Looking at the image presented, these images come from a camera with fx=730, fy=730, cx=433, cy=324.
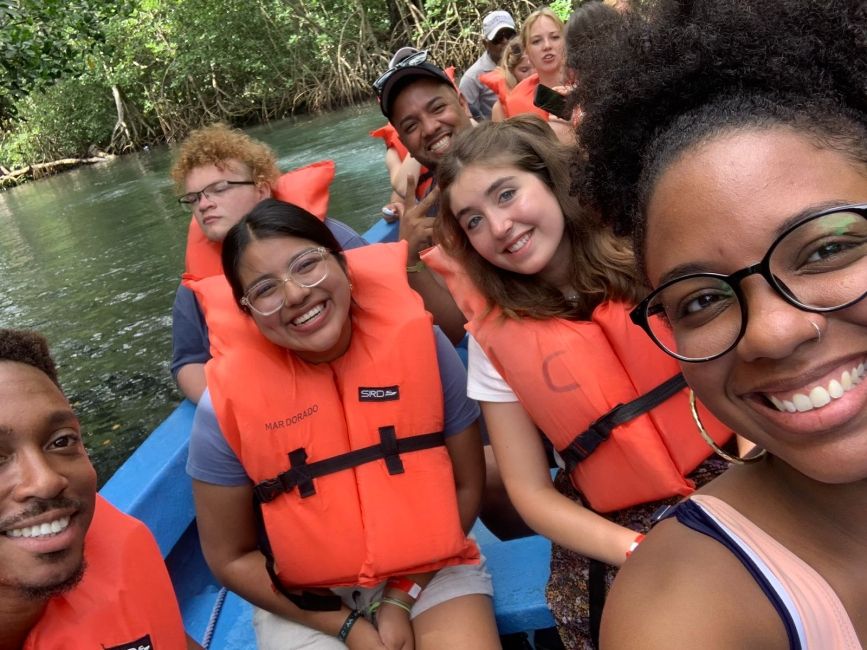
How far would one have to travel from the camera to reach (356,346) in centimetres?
Result: 208

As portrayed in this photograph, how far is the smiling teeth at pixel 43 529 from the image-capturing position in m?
1.33

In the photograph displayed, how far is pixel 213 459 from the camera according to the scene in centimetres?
188

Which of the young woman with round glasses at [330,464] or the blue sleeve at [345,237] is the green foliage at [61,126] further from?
the young woman with round glasses at [330,464]

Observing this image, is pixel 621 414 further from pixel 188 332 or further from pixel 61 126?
pixel 61 126

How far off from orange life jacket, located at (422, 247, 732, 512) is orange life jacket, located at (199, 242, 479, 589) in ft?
1.06

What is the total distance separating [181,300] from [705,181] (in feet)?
8.00

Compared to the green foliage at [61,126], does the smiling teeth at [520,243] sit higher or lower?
higher

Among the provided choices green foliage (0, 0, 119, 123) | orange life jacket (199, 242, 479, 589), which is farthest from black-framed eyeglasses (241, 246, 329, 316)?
green foliage (0, 0, 119, 123)

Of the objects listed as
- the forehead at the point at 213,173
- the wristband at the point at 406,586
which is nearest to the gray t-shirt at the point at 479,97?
the forehead at the point at 213,173

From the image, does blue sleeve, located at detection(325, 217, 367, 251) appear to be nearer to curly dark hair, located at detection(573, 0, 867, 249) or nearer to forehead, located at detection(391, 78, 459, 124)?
forehead, located at detection(391, 78, 459, 124)

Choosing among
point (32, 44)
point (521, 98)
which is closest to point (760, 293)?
point (521, 98)

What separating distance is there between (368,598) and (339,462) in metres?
0.36

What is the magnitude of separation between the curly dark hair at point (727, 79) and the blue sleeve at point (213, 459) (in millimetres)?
1278

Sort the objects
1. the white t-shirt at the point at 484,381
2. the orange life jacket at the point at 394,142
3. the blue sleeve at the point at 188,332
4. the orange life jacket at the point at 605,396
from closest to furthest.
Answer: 1. the orange life jacket at the point at 605,396
2. the white t-shirt at the point at 484,381
3. the blue sleeve at the point at 188,332
4. the orange life jacket at the point at 394,142
